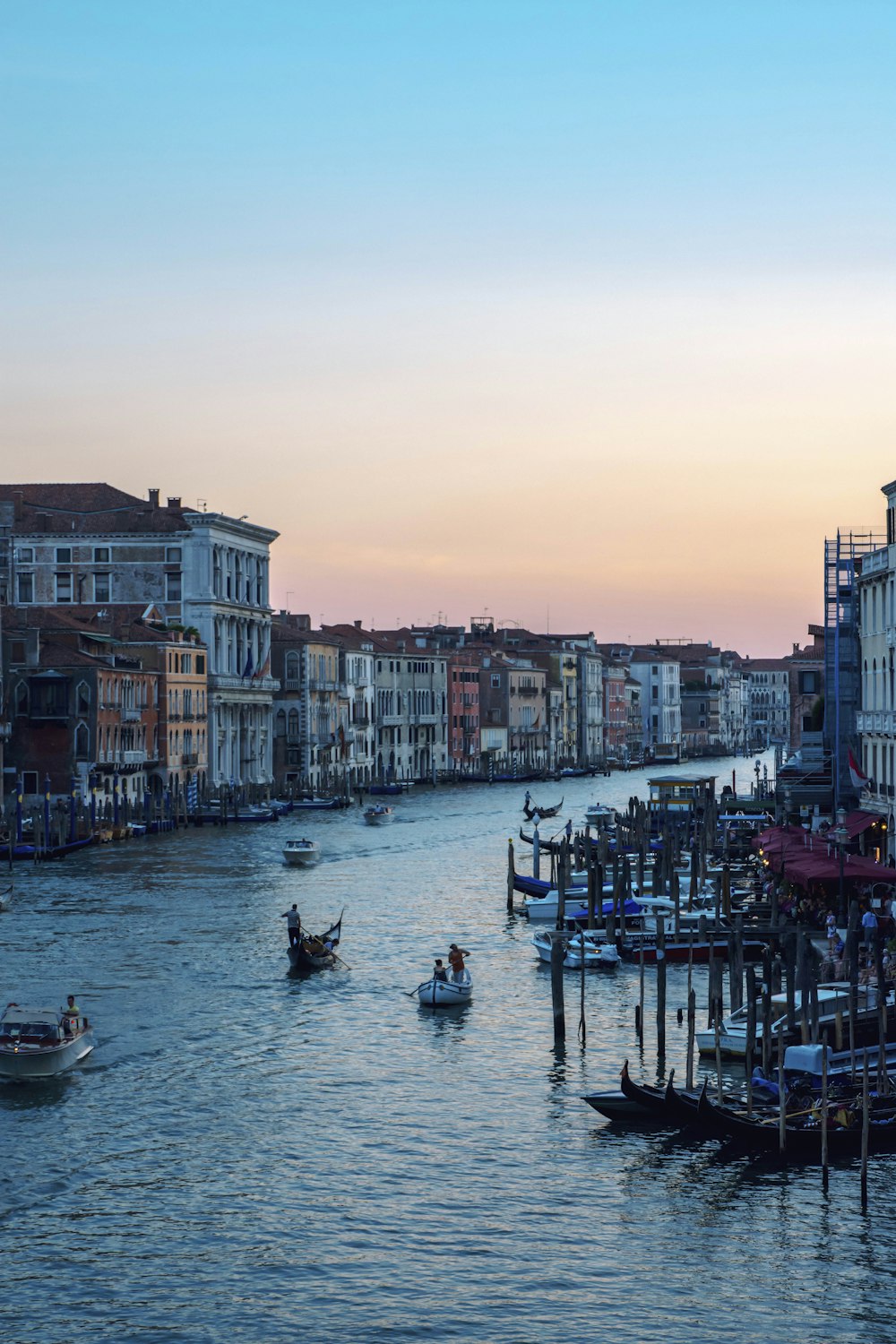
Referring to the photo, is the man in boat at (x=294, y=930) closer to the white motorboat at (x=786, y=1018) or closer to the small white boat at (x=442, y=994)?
the small white boat at (x=442, y=994)

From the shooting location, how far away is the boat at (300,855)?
5919 cm

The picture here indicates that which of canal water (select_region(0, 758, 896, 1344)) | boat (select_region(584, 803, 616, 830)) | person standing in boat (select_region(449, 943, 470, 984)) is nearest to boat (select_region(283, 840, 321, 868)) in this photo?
boat (select_region(584, 803, 616, 830))

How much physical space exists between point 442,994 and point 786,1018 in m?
8.40

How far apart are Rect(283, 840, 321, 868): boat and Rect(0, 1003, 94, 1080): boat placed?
3195 centimetres

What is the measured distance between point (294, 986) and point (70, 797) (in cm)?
3389

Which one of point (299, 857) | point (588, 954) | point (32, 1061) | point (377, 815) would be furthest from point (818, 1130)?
point (377, 815)

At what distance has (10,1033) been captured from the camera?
2617 centimetres

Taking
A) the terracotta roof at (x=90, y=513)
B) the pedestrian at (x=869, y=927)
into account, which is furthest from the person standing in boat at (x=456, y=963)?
the terracotta roof at (x=90, y=513)

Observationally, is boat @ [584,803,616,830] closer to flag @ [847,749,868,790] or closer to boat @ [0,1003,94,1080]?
flag @ [847,749,868,790]

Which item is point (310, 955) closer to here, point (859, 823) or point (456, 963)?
point (456, 963)

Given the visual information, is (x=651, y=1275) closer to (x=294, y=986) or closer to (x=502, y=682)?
(x=294, y=986)

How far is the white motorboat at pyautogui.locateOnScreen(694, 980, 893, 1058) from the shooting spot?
24609 mm

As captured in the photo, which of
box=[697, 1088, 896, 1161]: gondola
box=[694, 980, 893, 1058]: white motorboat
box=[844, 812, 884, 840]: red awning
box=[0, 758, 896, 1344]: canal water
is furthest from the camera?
box=[844, 812, 884, 840]: red awning

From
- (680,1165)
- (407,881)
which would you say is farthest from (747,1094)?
(407,881)
